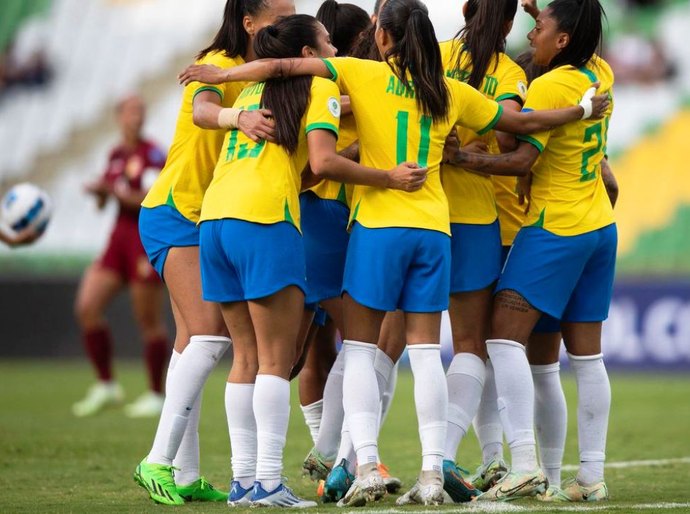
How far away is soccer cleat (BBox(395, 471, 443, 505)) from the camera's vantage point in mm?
4691

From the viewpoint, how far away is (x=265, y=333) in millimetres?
4773

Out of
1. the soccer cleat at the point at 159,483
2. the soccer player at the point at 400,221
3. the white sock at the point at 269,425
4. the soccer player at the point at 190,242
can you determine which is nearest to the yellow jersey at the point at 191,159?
the soccer player at the point at 190,242

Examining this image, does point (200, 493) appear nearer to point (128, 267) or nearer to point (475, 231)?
point (475, 231)

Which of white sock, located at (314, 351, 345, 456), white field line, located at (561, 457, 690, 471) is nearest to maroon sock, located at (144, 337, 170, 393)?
white field line, located at (561, 457, 690, 471)

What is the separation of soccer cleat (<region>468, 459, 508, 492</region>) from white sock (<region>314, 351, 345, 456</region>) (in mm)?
681

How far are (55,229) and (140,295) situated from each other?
25.9ft

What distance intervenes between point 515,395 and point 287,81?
1.65m

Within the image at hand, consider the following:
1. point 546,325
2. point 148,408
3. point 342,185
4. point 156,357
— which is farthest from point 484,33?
point 156,357

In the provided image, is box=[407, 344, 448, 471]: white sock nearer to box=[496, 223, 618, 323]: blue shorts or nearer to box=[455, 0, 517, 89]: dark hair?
box=[496, 223, 618, 323]: blue shorts

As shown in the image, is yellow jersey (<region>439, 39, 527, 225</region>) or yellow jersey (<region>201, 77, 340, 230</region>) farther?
yellow jersey (<region>439, 39, 527, 225</region>)

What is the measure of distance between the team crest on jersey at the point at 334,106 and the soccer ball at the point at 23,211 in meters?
3.84

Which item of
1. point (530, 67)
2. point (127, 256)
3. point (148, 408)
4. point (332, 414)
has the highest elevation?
point (530, 67)

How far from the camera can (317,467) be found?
5.59 metres

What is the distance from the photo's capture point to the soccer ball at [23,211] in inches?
316
